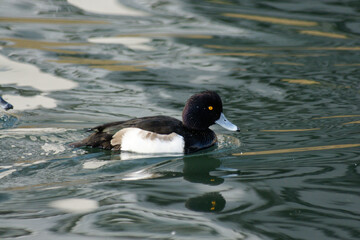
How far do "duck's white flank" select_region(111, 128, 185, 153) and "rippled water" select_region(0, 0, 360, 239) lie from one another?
0.15 meters

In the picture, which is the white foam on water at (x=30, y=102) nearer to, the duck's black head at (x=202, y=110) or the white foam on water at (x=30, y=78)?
the white foam on water at (x=30, y=78)

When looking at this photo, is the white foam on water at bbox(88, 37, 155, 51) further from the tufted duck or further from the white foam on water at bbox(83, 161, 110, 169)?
the white foam on water at bbox(83, 161, 110, 169)

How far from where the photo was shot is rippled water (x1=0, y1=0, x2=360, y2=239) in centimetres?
514

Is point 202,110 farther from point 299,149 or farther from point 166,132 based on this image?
point 299,149

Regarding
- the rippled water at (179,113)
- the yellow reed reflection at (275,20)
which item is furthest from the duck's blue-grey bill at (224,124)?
the yellow reed reflection at (275,20)

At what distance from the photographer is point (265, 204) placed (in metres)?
5.39

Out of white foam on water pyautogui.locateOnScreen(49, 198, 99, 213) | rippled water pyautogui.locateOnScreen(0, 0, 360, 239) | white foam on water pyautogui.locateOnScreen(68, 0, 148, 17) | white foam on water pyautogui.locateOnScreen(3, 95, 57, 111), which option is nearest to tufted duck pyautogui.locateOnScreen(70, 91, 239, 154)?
rippled water pyautogui.locateOnScreen(0, 0, 360, 239)

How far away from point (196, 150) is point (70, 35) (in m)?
6.07

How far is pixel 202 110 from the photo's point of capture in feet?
24.2

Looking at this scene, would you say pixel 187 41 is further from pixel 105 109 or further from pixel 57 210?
pixel 57 210

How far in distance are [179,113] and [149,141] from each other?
5.76ft

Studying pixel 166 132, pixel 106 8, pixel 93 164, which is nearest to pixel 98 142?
pixel 93 164

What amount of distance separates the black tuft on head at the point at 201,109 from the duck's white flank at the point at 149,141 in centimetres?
37

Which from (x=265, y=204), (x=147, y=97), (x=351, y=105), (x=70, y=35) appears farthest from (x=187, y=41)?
(x=265, y=204)
